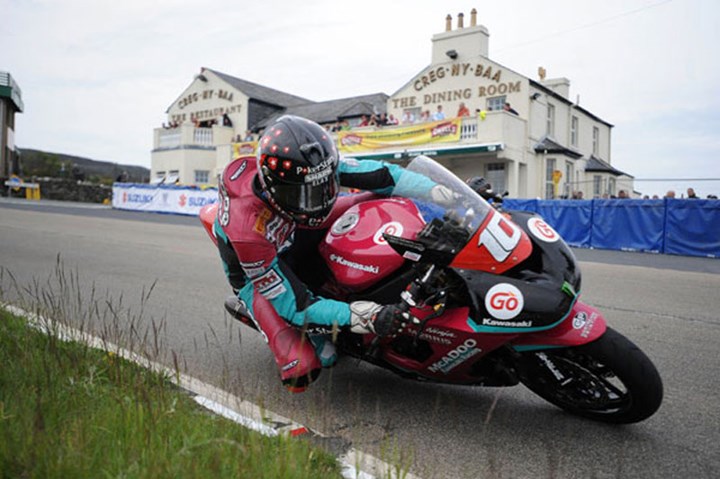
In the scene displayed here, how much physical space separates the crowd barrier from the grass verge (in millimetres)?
15099

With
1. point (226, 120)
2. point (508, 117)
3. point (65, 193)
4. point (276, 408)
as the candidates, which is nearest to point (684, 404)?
point (276, 408)

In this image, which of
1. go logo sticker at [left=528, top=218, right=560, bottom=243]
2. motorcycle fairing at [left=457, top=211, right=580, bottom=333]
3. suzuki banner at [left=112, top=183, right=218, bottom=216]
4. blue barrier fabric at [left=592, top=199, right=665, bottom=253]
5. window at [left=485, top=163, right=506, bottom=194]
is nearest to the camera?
motorcycle fairing at [left=457, top=211, right=580, bottom=333]

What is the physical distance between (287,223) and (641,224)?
1506 centimetres

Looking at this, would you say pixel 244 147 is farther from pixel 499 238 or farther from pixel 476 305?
pixel 476 305

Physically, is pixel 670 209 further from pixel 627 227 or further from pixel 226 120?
pixel 226 120

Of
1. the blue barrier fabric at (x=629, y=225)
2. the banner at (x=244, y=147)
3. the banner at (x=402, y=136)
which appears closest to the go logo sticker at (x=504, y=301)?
the blue barrier fabric at (x=629, y=225)

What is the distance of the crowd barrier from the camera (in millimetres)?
14820

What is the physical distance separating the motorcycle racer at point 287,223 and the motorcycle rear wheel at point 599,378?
97cm

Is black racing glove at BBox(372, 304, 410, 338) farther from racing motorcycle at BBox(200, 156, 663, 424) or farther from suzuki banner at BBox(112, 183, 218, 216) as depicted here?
suzuki banner at BBox(112, 183, 218, 216)

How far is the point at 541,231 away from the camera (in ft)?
10.2

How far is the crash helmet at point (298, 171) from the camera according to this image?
3.16m

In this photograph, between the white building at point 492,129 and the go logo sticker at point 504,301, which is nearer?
the go logo sticker at point 504,301

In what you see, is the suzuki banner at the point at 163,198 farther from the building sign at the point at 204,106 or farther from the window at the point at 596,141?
the window at the point at 596,141

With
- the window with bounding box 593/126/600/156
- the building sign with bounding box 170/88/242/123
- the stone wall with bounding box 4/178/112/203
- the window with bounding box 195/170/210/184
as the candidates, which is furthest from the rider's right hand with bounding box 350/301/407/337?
the stone wall with bounding box 4/178/112/203
